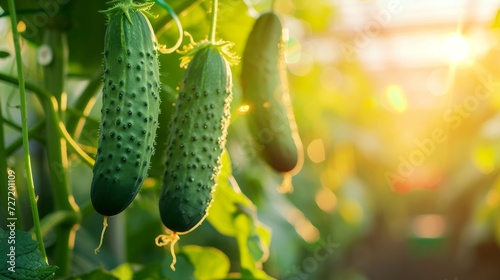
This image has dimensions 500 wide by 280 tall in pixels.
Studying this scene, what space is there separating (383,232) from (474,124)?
11.7 feet

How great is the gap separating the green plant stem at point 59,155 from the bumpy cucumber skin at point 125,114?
0.44 metres

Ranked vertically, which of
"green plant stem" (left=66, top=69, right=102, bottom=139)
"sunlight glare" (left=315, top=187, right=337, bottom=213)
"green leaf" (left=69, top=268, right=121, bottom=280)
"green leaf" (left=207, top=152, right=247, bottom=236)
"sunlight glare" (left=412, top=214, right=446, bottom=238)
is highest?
"green plant stem" (left=66, top=69, right=102, bottom=139)

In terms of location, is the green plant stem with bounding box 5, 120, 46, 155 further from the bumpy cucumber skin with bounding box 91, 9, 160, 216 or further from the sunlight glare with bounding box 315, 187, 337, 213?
the sunlight glare with bounding box 315, 187, 337, 213

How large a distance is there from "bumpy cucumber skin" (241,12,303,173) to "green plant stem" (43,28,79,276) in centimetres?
35

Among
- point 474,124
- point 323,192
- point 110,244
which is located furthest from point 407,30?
point 110,244

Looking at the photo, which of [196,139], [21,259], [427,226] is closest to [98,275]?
[21,259]

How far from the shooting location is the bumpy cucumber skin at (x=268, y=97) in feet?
4.53

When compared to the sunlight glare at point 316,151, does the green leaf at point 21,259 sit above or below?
above

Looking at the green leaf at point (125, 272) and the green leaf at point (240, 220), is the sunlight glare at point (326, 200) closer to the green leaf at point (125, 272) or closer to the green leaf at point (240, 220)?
the green leaf at point (240, 220)

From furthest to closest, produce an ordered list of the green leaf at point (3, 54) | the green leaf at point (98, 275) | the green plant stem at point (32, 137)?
the green plant stem at point (32, 137), the green leaf at point (98, 275), the green leaf at point (3, 54)

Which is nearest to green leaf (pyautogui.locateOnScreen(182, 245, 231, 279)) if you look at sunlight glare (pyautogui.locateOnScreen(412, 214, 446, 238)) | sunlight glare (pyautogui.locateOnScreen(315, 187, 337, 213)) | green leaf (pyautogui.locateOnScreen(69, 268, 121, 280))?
green leaf (pyautogui.locateOnScreen(69, 268, 121, 280))

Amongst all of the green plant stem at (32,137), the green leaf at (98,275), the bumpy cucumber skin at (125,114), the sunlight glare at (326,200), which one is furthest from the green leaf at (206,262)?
the sunlight glare at (326,200)

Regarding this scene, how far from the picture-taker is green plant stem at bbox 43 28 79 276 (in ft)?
4.72

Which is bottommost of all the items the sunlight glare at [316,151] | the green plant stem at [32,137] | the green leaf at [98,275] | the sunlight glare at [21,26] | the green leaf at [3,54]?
the sunlight glare at [316,151]
